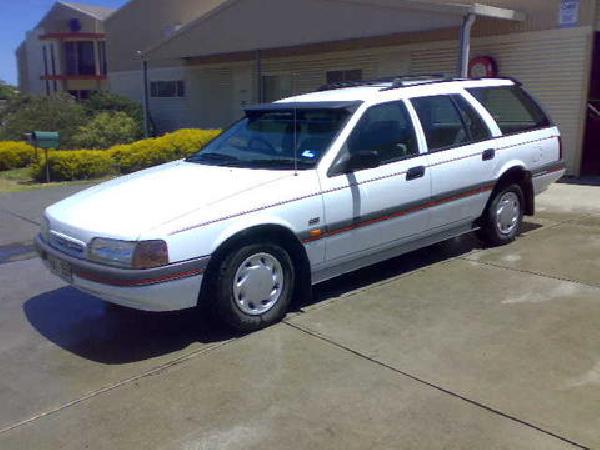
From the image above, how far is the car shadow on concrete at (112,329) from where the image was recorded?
4.25 m

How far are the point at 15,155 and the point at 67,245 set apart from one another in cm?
1200

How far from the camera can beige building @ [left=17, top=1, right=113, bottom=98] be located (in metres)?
40.2

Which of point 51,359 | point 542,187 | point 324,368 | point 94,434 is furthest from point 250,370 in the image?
point 542,187

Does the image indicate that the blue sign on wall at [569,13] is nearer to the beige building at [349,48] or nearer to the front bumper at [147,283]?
the beige building at [349,48]

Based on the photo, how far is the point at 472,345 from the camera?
4094 mm

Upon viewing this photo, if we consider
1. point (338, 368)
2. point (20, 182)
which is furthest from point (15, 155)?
point (338, 368)

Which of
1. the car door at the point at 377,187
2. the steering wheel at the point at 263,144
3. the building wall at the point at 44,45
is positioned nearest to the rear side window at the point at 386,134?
the car door at the point at 377,187

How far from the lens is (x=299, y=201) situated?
450 centimetres

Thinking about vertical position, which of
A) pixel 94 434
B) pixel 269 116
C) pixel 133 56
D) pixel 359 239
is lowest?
pixel 94 434

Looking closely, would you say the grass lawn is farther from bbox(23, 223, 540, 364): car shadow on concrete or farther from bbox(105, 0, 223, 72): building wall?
bbox(105, 0, 223, 72): building wall

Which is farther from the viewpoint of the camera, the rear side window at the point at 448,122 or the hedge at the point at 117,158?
the hedge at the point at 117,158

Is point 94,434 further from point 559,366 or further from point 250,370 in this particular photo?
point 559,366

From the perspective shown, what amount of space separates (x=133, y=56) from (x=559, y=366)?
2434cm

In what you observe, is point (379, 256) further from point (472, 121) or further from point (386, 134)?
point (472, 121)
